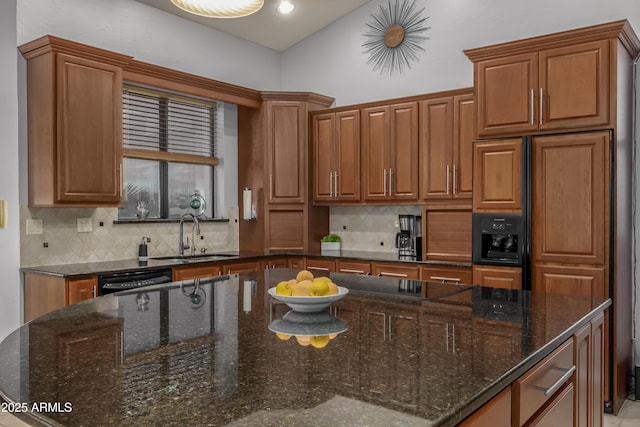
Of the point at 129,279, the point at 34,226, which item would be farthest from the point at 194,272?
the point at 34,226

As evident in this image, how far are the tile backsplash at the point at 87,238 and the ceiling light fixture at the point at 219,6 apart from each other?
225 cm

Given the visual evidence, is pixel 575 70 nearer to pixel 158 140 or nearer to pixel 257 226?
pixel 257 226

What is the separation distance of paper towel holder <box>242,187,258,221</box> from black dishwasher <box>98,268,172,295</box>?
148cm

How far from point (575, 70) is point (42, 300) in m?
3.98

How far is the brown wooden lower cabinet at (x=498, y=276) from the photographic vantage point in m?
3.63

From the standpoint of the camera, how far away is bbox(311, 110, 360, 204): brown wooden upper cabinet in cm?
499

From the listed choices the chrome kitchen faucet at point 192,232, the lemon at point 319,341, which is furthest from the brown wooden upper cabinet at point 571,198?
the chrome kitchen faucet at point 192,232

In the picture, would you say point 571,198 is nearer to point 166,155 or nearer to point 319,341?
point 319,341

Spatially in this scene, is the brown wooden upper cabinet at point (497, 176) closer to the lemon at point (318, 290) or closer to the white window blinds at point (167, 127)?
the lemon at point (318, 290)

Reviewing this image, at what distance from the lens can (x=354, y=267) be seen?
4.64 meters

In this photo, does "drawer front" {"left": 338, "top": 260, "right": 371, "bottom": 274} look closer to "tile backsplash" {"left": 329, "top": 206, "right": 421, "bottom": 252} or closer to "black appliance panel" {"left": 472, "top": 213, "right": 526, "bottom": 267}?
"tile backsplash" {"left": 329, "top": 206, "right": 421, "bottom": 252}

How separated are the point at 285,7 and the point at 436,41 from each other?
1.51 metres

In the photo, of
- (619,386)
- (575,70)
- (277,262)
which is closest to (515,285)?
(619,386)

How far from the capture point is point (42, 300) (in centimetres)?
352
